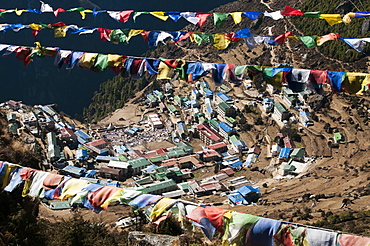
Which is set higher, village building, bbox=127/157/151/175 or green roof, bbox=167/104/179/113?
green roof, bbox=167/104/179/113

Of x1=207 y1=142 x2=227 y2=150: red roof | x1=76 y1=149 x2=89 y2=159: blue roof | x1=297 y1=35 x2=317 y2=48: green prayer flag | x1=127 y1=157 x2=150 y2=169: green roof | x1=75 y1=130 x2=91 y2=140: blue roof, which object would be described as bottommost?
x1=127 y1=157 x2=150 y2=169: green roof

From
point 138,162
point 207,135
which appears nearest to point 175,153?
point 138,162

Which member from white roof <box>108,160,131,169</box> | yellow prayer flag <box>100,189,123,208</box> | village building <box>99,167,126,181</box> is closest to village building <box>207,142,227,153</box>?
white roof <box>108,160,131,169</box>

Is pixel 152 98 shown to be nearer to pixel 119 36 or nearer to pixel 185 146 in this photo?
pixel 185 146

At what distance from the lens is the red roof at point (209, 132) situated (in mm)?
33975

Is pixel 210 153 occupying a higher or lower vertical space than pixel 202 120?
lower

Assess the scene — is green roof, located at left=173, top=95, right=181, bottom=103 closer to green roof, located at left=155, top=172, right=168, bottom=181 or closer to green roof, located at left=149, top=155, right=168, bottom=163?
green roof, located at left=149, top=155, right=168, bottom=163

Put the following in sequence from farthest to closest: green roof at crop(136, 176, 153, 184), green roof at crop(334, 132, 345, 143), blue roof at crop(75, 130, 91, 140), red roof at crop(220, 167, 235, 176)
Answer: blue roof at crop(75, 130, 91, 140)
green roof at crop(334, 132, 345, 143)
red roof at crop(220, 167, 235, 176)
green roof at crop(136, 176, 153, 184)

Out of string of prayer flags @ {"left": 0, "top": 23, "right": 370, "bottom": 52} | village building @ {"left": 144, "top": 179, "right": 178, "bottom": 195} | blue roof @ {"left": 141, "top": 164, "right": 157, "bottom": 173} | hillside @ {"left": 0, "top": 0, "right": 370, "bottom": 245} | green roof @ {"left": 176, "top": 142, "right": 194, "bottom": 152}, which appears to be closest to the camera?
string of prayer flags @ {"left": 0, "top": 23, "right": 370, "bottom": 52}

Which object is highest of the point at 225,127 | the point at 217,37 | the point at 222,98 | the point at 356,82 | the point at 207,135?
the point at 217,37

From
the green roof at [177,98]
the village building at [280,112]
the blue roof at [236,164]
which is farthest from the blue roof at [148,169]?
the green roof at [177,98]

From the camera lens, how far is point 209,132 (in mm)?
34938

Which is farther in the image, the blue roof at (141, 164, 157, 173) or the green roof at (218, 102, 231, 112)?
the green roof at (218, 102, 231, 112)

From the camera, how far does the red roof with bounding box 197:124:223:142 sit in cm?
3397
